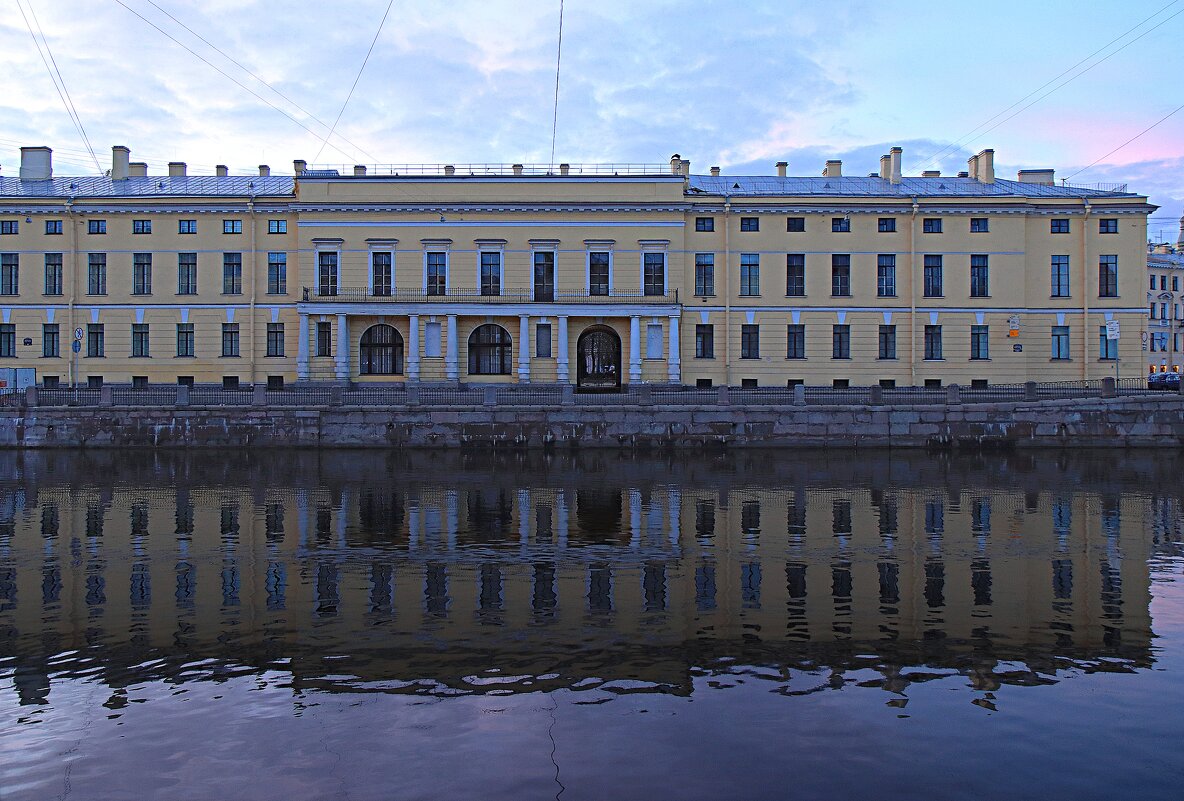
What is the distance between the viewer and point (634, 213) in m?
45.1

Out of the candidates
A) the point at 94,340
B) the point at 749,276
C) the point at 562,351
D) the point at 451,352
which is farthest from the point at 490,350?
the point at 94,340

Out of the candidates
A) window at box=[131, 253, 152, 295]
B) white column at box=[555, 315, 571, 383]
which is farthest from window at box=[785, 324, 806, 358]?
window at box=[131, 253, 152, 295]

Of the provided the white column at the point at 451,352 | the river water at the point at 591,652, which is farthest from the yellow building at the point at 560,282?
the river water at the point at 591,652

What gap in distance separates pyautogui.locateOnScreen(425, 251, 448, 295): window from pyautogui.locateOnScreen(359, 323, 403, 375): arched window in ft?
9.27

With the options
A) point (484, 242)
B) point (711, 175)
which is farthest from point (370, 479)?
point (711, 175)

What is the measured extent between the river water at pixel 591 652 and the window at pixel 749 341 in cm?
2673

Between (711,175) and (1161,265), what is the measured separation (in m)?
53.1

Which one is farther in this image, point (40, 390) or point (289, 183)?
point (289, 183)

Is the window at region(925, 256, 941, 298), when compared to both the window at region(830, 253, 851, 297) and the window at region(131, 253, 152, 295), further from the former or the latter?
the window at region(131, 253, 152, 295)

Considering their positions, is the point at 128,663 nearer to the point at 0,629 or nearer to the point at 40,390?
the point at 0,629

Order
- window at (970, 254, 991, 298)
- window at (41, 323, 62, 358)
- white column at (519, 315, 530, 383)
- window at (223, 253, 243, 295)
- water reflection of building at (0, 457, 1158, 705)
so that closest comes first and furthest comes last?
water reflection of building at (0, 457, 1158, 705) → white column at (519, 315, 530, 383) → window at (41, 323, 62, 358) → window at (970, 254, 991, 298) → window at (223, 253, 243, 295)

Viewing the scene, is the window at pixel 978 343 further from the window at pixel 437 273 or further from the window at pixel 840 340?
the window at pixel 437 273

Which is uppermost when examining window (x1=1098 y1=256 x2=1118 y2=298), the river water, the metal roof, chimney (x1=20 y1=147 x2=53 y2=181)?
chimney (x1=20 y1=147 x2=53 y2=181)

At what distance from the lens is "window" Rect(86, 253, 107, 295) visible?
4578cm
